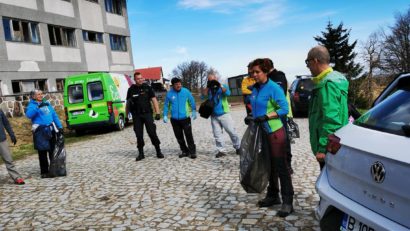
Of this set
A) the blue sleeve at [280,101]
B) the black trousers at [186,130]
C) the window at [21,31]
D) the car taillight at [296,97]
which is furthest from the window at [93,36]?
the blue sleeve at [280,101]

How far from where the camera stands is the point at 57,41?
2273 centimetres

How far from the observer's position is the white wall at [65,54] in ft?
72.0

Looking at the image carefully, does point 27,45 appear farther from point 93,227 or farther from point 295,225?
point 295,225

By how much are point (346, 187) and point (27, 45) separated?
21.2 metres

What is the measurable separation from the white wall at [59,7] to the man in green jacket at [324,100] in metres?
21.8

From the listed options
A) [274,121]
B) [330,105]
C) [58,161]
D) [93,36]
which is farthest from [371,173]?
[93,36]

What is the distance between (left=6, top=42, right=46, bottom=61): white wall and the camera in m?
18.9

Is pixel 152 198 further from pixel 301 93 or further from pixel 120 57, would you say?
pixel 120 57

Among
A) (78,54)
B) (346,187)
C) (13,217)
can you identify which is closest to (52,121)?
(13,217)

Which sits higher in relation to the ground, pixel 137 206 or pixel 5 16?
pixel 5 16

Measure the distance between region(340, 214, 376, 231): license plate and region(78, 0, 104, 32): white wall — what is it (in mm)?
24809

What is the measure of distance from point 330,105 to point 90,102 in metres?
12.0

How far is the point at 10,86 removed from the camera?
1881cm

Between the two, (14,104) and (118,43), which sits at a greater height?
(118,43)
